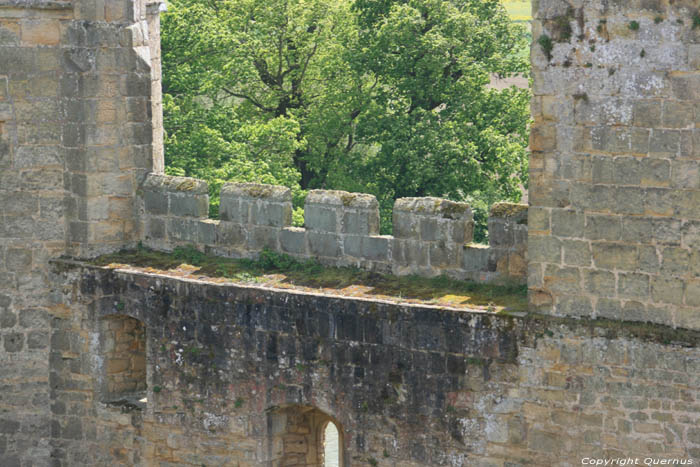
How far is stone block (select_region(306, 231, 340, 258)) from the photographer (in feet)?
63.9

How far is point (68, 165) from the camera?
20.4 m

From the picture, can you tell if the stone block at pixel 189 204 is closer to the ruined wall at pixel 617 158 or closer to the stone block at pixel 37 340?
the stone block at pixel 37 340

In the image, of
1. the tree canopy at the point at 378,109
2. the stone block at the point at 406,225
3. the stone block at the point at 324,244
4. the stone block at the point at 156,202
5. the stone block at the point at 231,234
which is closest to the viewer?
the stone block at the point at 406,225

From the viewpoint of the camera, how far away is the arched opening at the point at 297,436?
63.4 ft

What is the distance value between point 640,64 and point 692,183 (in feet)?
4.10

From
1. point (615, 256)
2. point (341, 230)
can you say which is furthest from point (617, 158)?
point (341, 230)

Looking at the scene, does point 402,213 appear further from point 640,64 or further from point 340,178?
point 340,178

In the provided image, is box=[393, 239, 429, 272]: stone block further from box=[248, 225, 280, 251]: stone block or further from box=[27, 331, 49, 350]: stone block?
box=[27, 331, 49, 350]: stone block

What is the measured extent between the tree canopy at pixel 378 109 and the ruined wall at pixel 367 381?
1072 cm

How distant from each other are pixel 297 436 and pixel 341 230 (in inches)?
97.0

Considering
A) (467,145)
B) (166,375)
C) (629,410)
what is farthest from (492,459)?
(467,145)

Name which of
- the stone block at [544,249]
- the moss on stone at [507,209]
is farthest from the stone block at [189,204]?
the stone block at [544,249]

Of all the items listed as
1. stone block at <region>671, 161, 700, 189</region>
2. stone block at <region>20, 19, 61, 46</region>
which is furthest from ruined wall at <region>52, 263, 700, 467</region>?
stone block at <region>20, 19, 61, 46</region>

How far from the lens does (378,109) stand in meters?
32.5
